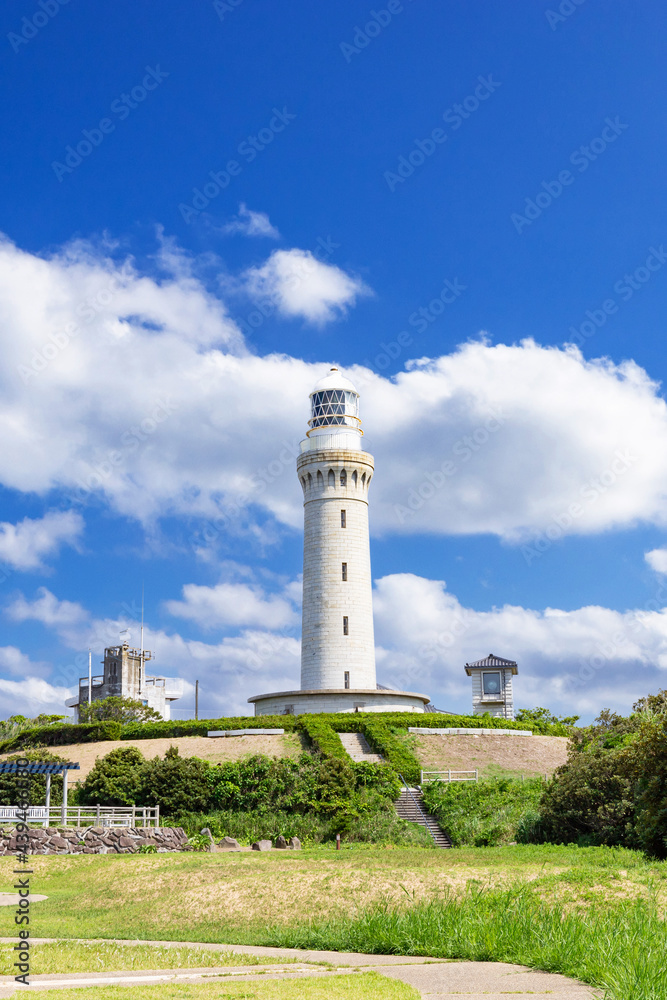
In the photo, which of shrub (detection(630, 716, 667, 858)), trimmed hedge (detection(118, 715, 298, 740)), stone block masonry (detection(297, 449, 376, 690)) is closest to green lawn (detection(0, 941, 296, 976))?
shrub (detection(630, 716, 667, 858))

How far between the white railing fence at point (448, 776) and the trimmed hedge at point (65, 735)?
17.0 m

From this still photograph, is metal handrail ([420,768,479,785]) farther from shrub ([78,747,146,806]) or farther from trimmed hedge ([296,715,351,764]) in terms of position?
shrub ([78,747,146,806])

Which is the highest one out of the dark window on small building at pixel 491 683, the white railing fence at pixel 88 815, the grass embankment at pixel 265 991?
the dark window on small building at pixel 491 683

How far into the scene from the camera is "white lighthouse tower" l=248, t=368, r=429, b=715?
47625mm

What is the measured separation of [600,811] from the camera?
24.6m

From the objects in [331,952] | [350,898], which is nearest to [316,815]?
[350,898]

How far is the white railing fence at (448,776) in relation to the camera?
35781mm

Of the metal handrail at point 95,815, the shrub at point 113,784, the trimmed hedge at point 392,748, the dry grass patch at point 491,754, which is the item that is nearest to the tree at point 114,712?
the trimmed hedge at point 392,748

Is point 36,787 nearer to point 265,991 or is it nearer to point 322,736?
point 322,736

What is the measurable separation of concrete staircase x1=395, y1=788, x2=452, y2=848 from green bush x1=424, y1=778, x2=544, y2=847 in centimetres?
21

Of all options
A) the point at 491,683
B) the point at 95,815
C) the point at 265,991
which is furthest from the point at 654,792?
the point at 491,683

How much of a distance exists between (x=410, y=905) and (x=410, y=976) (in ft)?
14.9

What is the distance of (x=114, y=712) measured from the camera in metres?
64.1

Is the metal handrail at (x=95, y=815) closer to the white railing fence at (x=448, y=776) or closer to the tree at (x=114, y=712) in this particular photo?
the white railing fence at (x=448, y=776)
